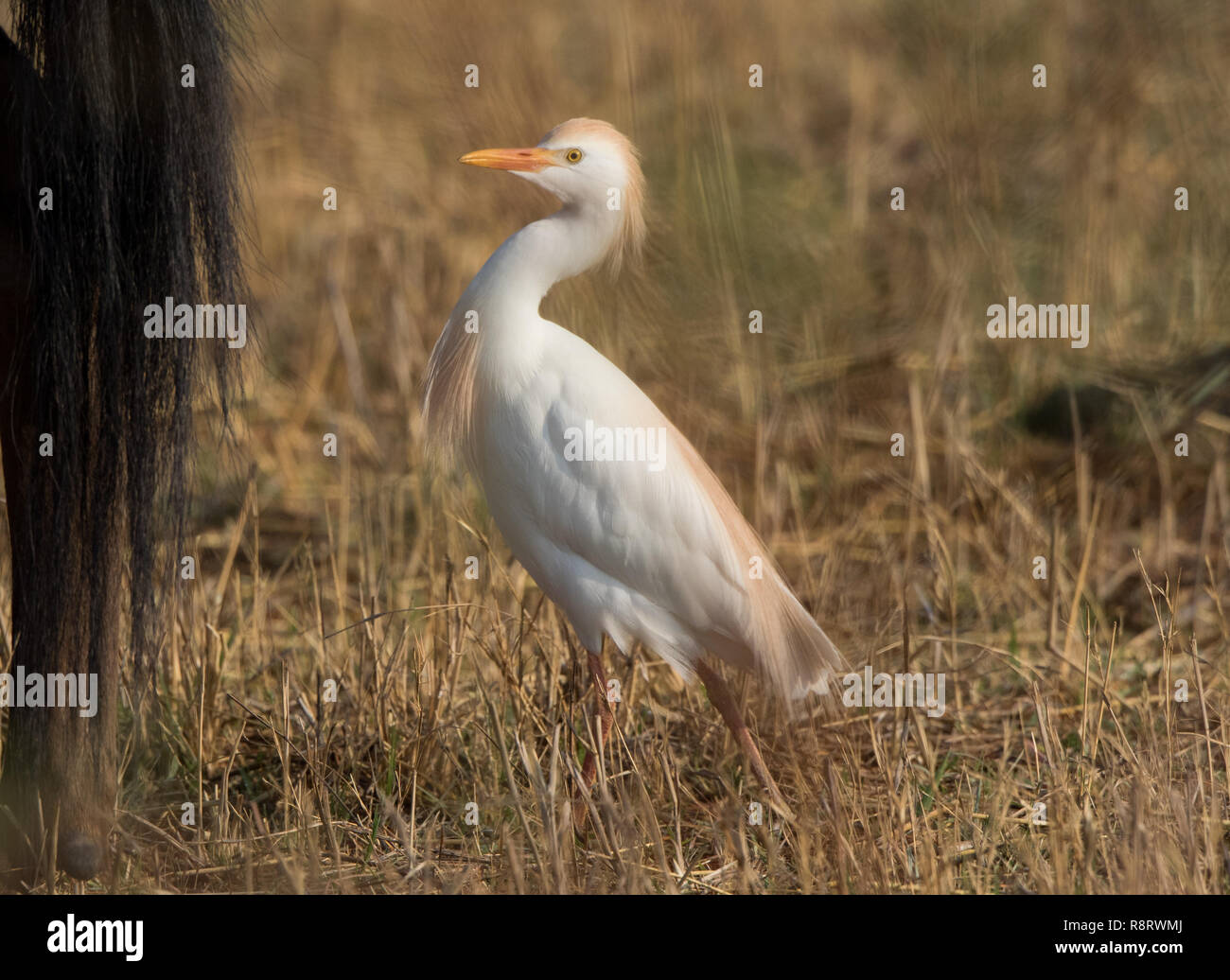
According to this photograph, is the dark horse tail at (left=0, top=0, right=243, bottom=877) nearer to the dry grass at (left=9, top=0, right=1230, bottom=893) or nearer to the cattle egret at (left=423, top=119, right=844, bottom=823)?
the dry grass at (left=9, top=0, right=1230, bottom=893)

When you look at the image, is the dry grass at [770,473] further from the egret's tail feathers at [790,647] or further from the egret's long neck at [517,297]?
the egret's long neck at [517,297]

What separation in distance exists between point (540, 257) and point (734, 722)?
1.02m

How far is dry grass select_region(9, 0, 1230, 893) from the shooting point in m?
2.56

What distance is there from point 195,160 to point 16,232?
28 centimetres

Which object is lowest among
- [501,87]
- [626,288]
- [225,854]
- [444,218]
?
[225,854]

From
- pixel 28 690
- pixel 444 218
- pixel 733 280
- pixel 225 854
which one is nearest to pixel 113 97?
pixel 28 690

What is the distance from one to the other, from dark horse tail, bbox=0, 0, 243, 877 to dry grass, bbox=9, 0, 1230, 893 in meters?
0.29

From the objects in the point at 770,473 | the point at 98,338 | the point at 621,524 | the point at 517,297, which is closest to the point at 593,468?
the point at 621,524

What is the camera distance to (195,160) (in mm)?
2055

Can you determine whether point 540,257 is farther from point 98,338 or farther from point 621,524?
point 98,338

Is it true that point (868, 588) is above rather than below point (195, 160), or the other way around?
below

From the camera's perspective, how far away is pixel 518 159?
2.47m

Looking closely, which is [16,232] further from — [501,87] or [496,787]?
[501,87]

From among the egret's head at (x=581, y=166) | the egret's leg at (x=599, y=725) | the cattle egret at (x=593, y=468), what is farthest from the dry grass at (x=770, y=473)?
the egret's head at (x=581, y=166)
